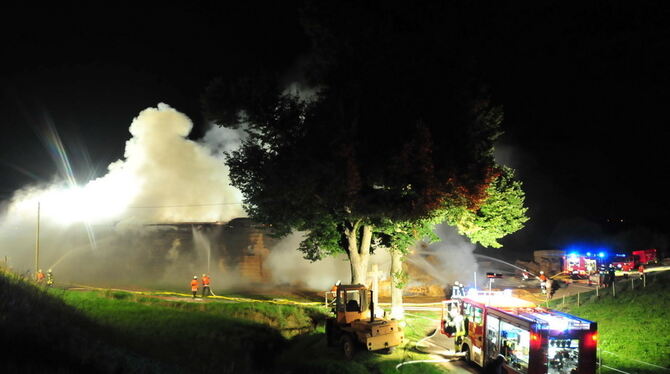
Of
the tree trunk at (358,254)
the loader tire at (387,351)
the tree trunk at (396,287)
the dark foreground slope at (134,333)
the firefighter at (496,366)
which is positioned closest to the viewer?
the dark foreground slope at (134,333)

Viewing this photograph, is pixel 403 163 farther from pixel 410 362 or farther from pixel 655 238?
pixel 655 238

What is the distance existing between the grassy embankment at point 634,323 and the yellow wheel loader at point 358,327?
6576mm

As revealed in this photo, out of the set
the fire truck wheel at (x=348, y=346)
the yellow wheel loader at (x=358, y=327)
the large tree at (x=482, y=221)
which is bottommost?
the fire truck wheel at (x=348, y=346)

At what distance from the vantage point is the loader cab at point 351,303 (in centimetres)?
1570

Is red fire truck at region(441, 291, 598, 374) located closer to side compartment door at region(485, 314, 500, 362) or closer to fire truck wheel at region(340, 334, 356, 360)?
side compartment door at region(485, 314, 500, 362)

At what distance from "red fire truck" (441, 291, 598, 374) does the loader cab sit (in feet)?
11.8

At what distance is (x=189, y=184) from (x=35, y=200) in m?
18.5

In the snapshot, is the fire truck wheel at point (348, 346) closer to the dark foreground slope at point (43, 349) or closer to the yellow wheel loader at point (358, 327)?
the yellow wheel loader at point (358, 327)

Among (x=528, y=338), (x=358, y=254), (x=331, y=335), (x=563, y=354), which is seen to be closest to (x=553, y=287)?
(x=358, y=254)

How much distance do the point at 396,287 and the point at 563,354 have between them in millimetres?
11053

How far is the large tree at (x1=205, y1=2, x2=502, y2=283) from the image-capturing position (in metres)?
17.1

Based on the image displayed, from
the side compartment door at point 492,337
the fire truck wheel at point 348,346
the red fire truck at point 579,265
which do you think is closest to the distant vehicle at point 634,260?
the red fire truck at point 579,265

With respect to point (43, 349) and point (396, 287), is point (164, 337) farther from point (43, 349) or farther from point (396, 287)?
point (396, 287)

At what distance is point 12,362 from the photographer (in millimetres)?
Result: 5289
